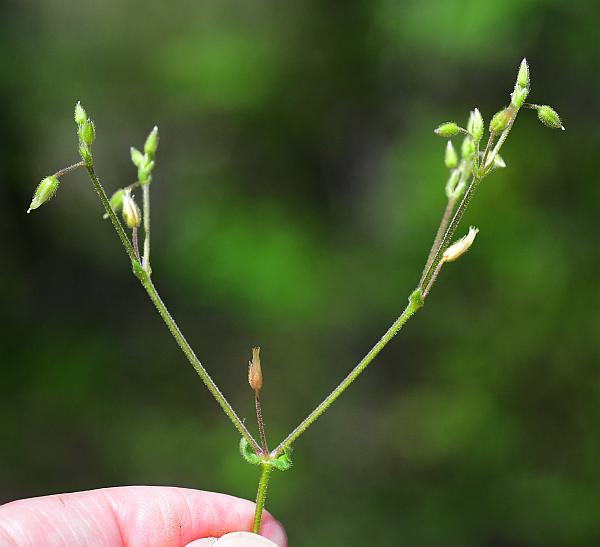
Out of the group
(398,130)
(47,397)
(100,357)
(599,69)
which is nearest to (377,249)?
(398,130)

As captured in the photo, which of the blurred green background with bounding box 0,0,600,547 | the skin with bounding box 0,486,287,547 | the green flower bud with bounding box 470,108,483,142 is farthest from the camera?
the blurred green background with bounding box 0,0,600,547

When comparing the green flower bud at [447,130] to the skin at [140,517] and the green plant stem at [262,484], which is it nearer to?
the green plant stem at [262,484]

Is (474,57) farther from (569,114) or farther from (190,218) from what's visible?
(190,218)

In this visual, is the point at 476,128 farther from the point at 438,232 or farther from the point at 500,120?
the point at 438,232

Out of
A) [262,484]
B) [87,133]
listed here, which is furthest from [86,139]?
[262,484]

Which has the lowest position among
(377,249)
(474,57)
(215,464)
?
(215,464)

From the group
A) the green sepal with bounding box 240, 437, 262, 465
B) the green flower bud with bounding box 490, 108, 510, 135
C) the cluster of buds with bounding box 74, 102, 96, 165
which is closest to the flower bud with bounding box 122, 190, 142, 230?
→ the cluster of buds with bounding box 74, 102, 96, 165

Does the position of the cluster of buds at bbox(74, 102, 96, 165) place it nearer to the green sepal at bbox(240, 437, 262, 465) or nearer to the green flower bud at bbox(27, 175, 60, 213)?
the green flower bud at bbox(27, 175, 60, 213)
